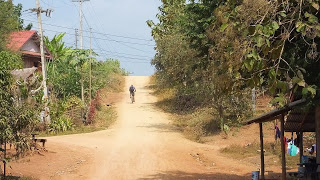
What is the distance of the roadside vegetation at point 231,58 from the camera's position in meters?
7.29

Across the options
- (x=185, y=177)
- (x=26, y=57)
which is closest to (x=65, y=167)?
(x=185, y=177)

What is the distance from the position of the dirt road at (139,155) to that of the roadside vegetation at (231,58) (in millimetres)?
2347

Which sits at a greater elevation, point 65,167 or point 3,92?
point 3,92

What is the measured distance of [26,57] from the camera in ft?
121

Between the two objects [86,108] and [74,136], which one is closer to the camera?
[74,136]

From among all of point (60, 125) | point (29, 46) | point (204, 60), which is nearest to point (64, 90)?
point (29, 46)

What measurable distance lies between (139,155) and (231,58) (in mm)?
10825

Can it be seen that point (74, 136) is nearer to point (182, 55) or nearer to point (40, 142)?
point (40, 142)

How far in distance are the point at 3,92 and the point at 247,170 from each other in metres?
8.52

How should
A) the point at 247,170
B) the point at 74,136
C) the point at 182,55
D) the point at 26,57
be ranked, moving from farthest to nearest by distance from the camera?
the point at 26,57
the point at 182,55
the point at 74,136
the point at 247,170

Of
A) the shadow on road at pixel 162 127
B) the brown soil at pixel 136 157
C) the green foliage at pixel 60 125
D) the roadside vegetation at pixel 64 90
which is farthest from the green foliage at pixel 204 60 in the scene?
the green foliage at pixel 60 125

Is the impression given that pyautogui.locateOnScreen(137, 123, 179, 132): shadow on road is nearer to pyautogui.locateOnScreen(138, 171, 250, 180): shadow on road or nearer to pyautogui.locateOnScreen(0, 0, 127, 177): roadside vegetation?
pyautogui.locateOnScreen(0, 0, 127, 177): roadside vegetation

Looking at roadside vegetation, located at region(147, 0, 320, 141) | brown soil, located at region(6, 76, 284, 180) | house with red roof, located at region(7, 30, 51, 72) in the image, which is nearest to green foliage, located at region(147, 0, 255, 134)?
roadside vegetation, located at region(147, 0, 320, 141)

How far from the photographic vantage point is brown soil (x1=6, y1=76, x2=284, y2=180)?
1527 cm
